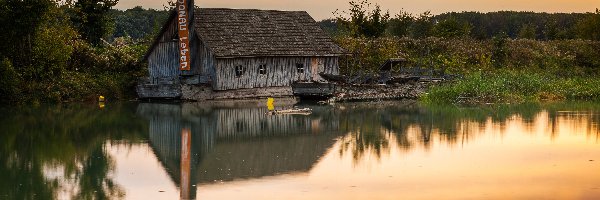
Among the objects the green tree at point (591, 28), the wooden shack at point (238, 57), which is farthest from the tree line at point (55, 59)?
the green tree at point (591, 28)

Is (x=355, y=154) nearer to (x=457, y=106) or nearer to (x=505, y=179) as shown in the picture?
(x=505, y=179)

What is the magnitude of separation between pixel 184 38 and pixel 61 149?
1865 cm

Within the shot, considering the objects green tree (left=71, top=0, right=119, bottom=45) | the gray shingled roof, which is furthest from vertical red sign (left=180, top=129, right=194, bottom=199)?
green tree (left=71, top=0, right=119, bottom=45)

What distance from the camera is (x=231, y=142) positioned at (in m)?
26.8

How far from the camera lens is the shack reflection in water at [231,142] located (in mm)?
20844

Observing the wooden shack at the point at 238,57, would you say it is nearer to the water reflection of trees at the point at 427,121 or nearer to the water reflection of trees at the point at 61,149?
the water reflection of trees at the point at 61,149

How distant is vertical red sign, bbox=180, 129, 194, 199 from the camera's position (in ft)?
59.8

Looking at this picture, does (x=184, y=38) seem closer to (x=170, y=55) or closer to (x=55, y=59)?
(x=170, y=55)

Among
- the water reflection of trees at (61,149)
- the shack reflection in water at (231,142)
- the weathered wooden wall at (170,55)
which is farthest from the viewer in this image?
the weathered wooden wall at (170,55)

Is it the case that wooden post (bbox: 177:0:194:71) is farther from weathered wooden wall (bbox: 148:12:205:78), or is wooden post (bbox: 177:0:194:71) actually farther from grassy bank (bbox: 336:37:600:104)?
grassy bank (bbox: 336:37:600:104)

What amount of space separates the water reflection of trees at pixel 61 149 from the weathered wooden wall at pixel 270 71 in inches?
234

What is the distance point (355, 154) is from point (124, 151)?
5.77m

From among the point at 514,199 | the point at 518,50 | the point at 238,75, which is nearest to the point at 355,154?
the point at 514,199

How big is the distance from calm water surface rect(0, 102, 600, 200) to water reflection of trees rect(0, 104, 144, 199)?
35 millimetres
